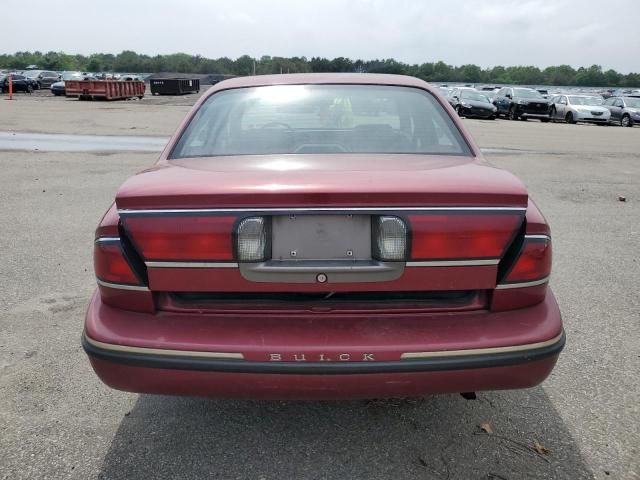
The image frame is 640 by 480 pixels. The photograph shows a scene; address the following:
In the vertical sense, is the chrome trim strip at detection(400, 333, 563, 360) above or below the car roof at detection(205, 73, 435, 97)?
below

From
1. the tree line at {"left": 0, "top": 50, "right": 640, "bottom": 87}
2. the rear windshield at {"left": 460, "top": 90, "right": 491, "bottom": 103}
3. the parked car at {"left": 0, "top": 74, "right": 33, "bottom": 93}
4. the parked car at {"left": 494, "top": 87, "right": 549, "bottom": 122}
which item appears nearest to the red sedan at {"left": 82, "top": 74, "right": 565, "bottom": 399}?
the rear windshield at {"left": 460, "top": 90, "right": 491, "bottom": 103}

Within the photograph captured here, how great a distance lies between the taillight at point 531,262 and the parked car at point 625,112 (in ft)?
93.2

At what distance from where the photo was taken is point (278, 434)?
2.61m

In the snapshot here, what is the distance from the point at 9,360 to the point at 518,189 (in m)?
2.88

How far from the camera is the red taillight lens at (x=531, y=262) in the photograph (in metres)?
2.14

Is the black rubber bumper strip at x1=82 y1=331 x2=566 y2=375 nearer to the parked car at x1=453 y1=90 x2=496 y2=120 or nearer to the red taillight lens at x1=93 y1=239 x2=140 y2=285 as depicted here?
the red taillight lens at x1=93 y1=239 x2=140 y2=285

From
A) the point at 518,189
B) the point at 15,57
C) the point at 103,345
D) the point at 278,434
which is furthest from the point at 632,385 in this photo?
the point at 15,57

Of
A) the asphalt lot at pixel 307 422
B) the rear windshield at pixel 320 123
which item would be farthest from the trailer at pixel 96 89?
the rear windshield at pixel 320 123

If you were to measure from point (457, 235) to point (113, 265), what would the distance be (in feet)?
4.20

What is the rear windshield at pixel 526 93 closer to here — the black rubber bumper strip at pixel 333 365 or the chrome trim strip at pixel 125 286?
the black rubber bumper strip at pixel 333 365

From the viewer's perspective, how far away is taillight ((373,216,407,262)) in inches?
80.4

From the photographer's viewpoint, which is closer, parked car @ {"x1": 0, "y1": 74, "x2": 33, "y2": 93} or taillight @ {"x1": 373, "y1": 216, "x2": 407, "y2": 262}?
taillight @ {"x1": 373, "y1": 216, "x2": 407, "y2": 262}

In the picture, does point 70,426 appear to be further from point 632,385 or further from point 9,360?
point 632,385

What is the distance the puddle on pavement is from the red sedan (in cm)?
1071
